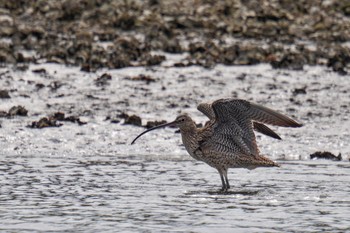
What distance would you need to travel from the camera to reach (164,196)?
10.9 metres

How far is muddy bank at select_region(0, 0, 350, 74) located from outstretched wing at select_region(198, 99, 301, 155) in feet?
17.6

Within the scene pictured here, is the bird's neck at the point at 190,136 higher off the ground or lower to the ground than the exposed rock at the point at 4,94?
lower

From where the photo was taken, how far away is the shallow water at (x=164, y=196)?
31.2 ft

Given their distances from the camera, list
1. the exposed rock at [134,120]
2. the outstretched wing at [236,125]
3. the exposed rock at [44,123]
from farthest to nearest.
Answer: the exposed rock at [134,120] → the exposed rock at [44,123] → the outstretched wing at [236,125]

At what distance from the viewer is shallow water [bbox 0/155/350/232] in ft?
31.2

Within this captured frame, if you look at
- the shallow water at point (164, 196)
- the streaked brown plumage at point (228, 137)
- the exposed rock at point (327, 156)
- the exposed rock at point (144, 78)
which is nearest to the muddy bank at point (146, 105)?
the exposed rock at point (144, 78)

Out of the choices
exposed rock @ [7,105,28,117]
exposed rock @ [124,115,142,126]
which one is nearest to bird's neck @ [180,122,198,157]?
exposed rock @ [124,115,142,126]

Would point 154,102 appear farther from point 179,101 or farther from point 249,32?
point 249,32

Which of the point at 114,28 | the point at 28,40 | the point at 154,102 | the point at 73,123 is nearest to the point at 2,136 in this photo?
the point at 73,123

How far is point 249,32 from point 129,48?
2.51 meters

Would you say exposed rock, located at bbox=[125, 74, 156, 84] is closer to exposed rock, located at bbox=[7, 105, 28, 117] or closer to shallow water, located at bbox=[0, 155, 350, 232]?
exposed rock, located at bbox=[7, 105, 28, 117]

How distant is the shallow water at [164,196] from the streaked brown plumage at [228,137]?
0.83 feet

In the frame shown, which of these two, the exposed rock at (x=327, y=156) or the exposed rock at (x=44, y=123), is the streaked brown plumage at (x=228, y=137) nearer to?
the exposed rock at (x=327, y=156)

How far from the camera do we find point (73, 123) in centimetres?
1475
